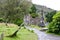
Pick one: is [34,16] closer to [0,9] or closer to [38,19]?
[38,19]

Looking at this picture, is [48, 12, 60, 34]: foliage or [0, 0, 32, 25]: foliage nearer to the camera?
[48, 12, 60, 34]: foliage

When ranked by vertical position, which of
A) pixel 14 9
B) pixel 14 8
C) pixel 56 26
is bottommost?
pixel 56 26

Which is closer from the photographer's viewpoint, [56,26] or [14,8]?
[56,26]

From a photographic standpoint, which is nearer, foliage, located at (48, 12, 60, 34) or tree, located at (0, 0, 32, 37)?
foliage, located at (48, 12, 60, 34)

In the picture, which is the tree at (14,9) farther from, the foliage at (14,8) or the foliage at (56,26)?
the foliage at (56,26)

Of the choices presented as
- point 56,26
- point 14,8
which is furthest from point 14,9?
point 56,26

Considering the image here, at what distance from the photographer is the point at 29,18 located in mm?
39125

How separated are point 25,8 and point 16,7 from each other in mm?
1598

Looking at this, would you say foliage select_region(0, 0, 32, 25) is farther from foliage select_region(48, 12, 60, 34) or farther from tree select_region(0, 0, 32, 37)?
foliage select_region(48, 12, 60, 34)

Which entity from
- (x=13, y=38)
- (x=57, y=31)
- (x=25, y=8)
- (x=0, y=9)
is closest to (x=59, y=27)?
(x=57, y=31)

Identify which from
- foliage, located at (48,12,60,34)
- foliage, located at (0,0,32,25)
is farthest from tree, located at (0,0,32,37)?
foliage, located at (48,12,60,34)

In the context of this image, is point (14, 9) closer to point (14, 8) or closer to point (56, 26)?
point (14, 8)

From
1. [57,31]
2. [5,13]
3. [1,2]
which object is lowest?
[57,31]

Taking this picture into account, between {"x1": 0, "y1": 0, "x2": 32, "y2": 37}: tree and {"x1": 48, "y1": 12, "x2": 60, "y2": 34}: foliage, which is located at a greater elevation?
{"x1": 0, "y1": 0, "x2": 32, "y2": 37}: tree
